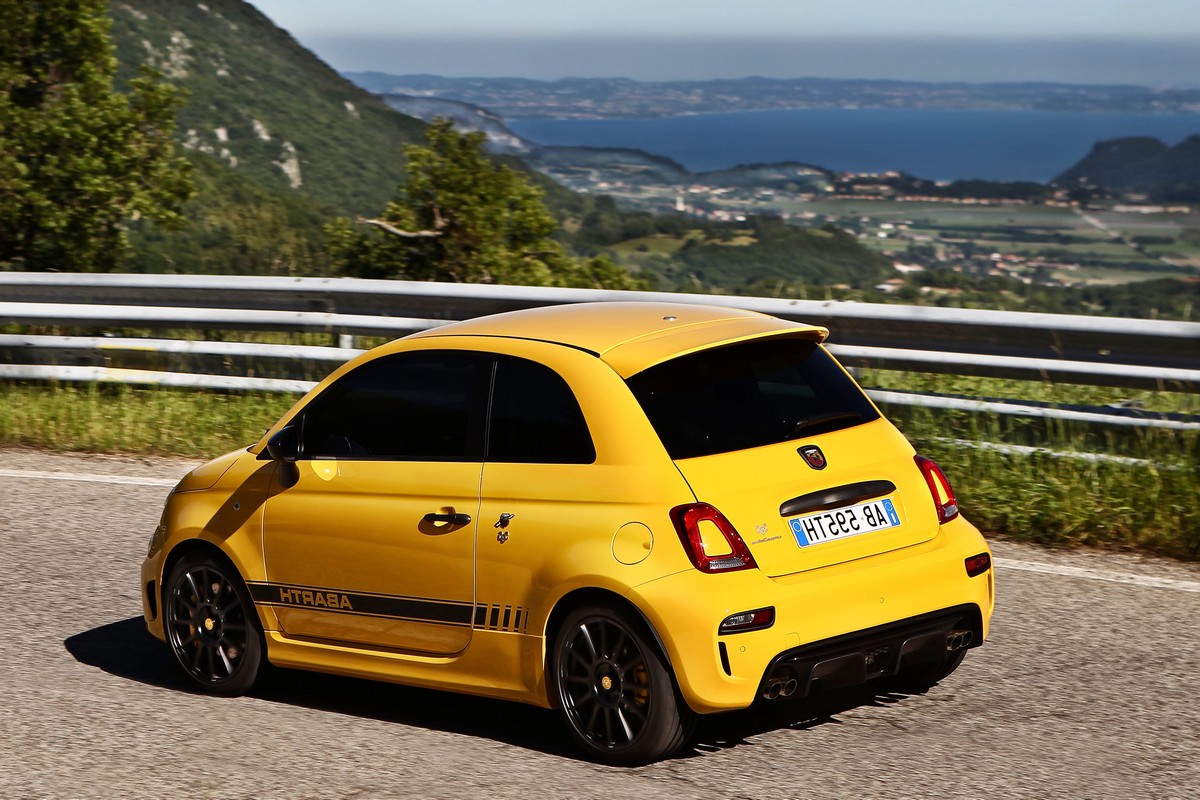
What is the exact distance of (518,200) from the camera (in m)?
17.9

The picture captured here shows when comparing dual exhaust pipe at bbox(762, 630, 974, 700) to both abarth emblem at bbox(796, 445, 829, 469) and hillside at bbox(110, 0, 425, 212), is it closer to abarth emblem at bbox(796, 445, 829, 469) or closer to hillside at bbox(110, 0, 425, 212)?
abarth emblem at bbox(796, 445, 829, 469)

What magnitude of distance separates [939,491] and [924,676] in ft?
2.51

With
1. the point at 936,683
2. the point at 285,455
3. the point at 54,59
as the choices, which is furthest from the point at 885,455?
the point at 54,59

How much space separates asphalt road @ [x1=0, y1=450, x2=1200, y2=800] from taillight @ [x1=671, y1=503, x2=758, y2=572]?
0.67 m

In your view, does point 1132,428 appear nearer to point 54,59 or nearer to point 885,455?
point 885,455

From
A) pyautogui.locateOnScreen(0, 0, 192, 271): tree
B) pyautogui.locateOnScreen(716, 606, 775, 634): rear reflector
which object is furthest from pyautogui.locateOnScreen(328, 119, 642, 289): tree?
pyautogui.locateOnScreen(716, 606, 775, 634): rear reflector

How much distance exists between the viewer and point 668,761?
4801mm

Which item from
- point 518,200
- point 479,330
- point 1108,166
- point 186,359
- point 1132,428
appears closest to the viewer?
point 479,330

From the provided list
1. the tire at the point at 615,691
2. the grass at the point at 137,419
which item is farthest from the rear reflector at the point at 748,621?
the grass at the point at 137,419

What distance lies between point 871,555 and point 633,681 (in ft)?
2.84

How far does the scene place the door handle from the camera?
502 centimetres

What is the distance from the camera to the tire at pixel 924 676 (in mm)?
5473

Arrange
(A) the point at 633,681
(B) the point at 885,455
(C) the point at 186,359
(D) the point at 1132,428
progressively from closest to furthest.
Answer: (A) the point at 633,681 → (B) the point at 885,455 → (D) the point at 1132,428 → (C) the point at 186,359

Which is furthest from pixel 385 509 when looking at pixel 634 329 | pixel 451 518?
pixel 634 329
